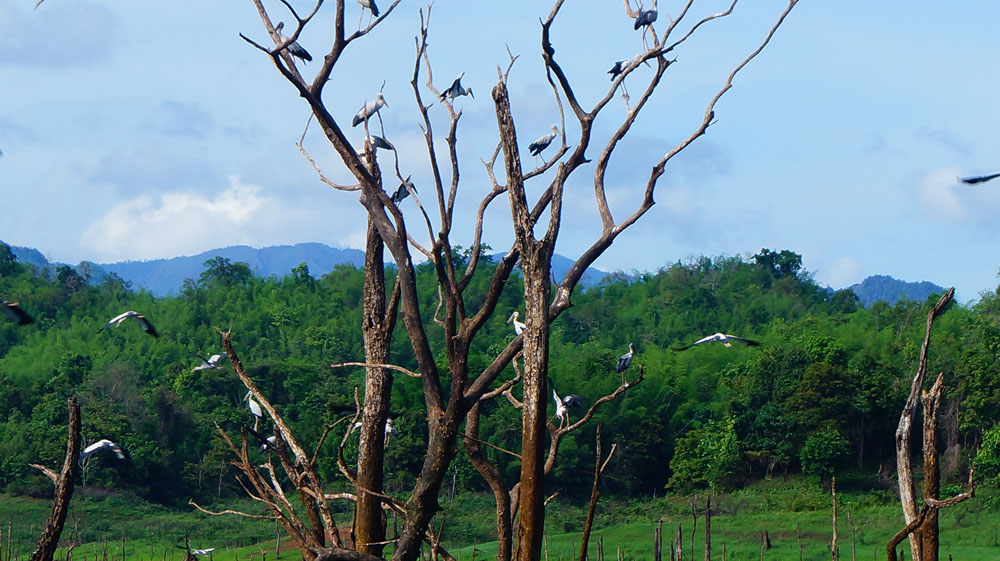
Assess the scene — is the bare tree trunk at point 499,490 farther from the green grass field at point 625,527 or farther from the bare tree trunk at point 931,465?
the green grass field at point 625,527

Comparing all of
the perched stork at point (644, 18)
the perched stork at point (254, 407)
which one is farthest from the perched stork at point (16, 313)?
the perched stork at point (644, 18)

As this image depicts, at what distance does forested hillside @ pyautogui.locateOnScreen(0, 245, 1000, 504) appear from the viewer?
1617 inches

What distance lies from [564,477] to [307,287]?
26858 millimetres

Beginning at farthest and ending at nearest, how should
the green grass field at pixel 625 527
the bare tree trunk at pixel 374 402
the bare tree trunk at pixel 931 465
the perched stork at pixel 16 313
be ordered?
the green grass field at pixel 625 527, the bare tree trunk at pixel 374 402, the bare tree trunk at pixel 931 465, the perched stork at pixel 16 313

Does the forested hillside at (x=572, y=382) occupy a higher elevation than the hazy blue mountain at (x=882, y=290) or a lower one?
lower

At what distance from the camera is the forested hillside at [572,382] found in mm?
41062

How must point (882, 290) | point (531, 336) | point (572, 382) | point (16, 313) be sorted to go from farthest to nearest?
point (882, 290) → point (572, 382) → point (16, 313) → point (531, 336)

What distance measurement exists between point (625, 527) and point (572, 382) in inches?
485

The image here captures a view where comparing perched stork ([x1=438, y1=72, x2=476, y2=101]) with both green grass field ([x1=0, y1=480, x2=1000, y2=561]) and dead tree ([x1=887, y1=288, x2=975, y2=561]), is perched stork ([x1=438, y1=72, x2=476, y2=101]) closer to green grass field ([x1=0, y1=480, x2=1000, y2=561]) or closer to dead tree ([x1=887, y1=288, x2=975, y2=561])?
dead tree ([x1=887, y1=288, x2=975, y2=561])

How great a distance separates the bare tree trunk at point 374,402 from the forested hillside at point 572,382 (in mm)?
29461

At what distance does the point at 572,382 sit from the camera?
48219 mm

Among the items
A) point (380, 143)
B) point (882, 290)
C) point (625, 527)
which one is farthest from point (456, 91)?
point (882, 290)

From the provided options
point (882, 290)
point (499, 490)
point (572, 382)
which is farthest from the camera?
point (882, 290)

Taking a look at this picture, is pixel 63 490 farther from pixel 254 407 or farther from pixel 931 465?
pixel 254 407
